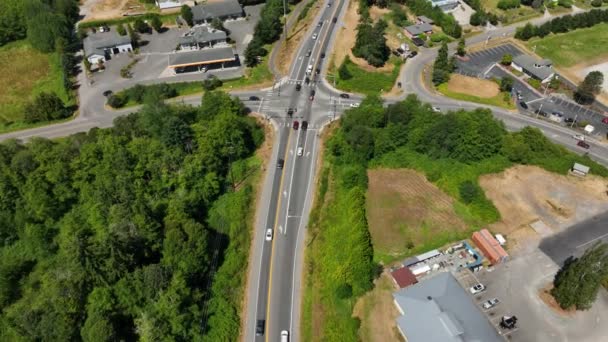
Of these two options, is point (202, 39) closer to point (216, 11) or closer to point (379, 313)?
point (216, 11)

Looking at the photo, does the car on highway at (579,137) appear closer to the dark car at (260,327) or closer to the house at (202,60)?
the dark car at (260,327)

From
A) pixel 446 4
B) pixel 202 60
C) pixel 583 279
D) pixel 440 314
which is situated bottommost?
pixel 440 314

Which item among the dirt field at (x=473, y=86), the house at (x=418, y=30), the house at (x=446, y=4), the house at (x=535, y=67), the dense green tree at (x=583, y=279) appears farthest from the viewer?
the house at (x=446, y=4)

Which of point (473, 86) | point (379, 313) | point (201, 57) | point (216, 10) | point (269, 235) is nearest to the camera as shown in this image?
point (379, 313)

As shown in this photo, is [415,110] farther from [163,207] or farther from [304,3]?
[304,3]

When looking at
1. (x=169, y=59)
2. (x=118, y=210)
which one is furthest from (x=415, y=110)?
(x=169, y=59)

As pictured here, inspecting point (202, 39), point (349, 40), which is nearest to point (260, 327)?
point (202, 39)

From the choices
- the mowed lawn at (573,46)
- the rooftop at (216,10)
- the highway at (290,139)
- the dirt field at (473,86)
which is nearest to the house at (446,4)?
the highway at (290,139)

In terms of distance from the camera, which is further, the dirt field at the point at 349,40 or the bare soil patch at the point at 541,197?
the dirt field at the point at 349,40
